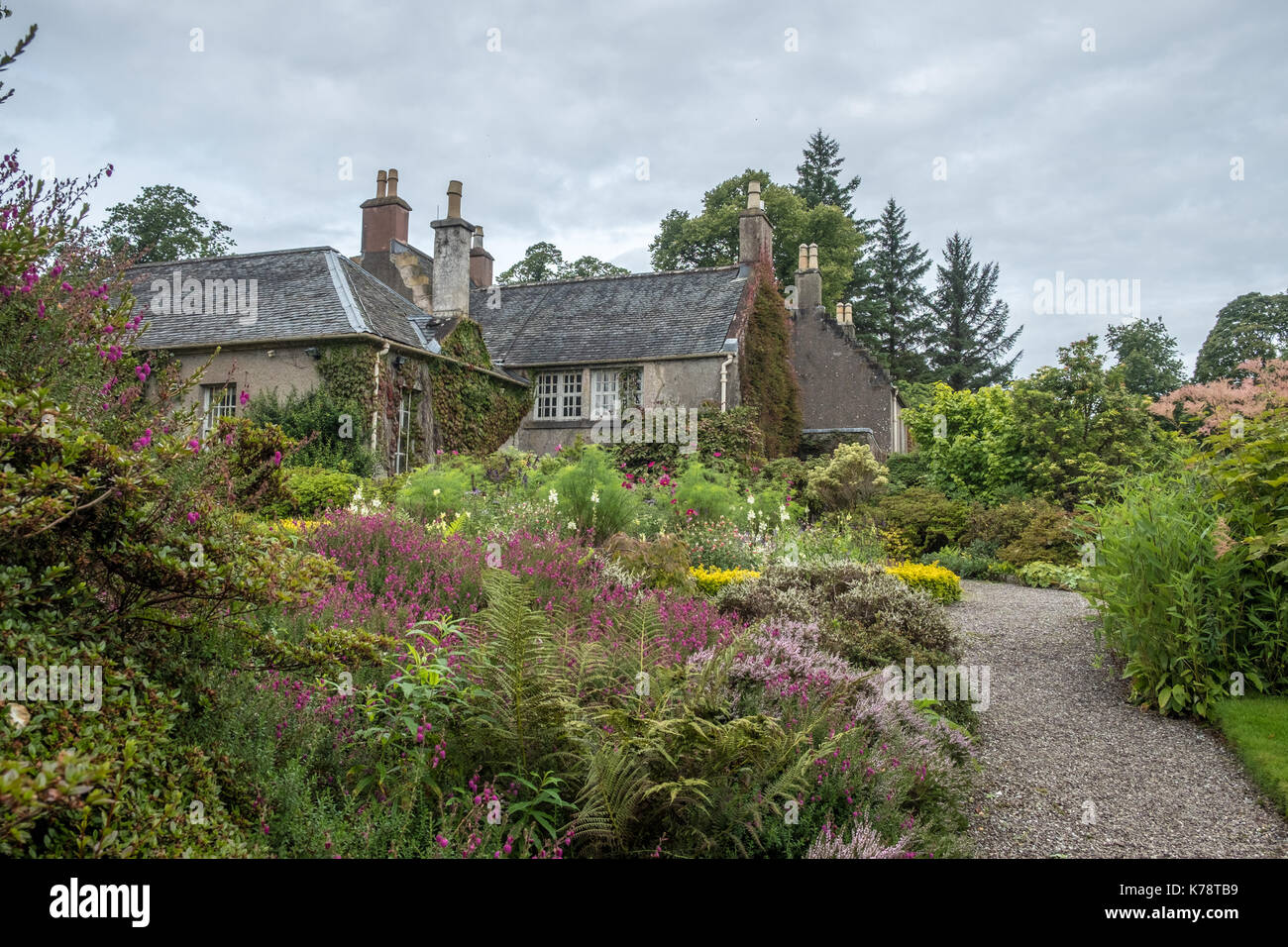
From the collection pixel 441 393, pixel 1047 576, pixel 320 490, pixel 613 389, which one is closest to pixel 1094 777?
pixel 1047 576

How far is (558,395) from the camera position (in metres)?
23.9

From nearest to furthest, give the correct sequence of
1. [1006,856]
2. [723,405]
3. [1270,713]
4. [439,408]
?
[1006,856] < [1270,713] < [439,408] < [723,405]

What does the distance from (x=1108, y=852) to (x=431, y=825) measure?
330 cm

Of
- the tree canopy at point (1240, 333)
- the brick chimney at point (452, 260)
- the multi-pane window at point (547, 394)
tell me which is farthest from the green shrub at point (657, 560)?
the tree canopy at point (1240, 333)

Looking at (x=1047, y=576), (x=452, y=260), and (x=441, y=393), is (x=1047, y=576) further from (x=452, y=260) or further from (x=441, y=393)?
(x=452, y=260)

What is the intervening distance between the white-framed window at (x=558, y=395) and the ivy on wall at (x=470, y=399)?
4.06 feet

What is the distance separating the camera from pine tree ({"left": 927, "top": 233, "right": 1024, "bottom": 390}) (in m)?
45.5

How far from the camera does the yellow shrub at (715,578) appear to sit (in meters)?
7.92

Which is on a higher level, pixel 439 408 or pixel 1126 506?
pixel 439 408

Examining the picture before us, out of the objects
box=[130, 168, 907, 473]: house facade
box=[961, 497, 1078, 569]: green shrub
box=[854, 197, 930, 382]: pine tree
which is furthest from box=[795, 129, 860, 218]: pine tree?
box=[961, 497, 1078, 569]: green shrub

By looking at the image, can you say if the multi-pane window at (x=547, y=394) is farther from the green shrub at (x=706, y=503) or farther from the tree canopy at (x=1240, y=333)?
the tree canopy at (x=1240, y=333)

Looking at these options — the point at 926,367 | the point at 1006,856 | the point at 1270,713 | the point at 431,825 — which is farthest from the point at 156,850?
the point at 926,367

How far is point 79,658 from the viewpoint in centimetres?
260

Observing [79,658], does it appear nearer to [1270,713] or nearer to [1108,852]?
[1108,852]
